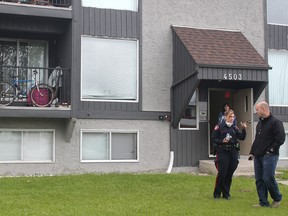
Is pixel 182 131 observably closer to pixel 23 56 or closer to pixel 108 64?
pixel 108 64

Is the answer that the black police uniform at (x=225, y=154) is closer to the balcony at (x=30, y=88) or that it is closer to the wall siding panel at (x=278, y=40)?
the balcony at (x=30, y=88)

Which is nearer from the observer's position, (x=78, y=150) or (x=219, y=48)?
(x=78, y=150)

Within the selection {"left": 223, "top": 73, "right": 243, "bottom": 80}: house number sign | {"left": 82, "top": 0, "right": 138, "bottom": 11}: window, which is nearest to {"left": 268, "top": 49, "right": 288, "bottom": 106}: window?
{"left": 223, "top": 73, "right": 243, "bottom": 80}: house number sign

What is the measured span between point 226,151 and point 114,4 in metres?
7.03

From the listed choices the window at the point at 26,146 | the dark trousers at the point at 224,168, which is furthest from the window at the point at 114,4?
the dark trousers at the point at 224,168

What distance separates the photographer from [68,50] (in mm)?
13852

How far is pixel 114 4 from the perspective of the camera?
1448 cm

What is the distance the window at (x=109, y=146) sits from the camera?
1403cm

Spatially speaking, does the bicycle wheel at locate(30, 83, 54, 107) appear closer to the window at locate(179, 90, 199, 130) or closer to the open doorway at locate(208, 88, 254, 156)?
the window at locate(179, 90, 199, 130)

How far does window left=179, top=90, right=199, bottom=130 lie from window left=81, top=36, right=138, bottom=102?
1.62 meters

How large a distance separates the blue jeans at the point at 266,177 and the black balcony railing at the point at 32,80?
657cm

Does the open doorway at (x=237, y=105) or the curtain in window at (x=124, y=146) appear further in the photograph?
the open doorway at (x=237, y=105)

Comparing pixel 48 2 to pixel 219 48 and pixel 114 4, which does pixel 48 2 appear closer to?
pixel 114 4

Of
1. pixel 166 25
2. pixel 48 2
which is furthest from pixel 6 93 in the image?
pixel 166 25
